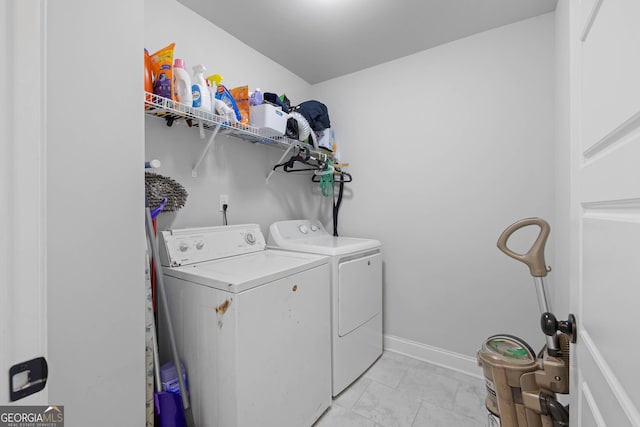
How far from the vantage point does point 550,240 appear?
186cm

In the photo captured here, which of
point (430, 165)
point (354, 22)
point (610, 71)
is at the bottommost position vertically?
point (610, 71)

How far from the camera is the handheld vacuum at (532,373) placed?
938 millimetres

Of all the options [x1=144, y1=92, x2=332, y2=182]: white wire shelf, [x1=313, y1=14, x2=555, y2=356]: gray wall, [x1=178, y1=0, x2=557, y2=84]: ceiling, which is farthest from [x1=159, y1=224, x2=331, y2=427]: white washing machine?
[x1=178, y1=0, x2=557, y2=84]: ceiling

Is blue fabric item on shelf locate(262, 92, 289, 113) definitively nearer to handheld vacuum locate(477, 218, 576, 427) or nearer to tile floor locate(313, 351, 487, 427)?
handheld vacuum locate(477, 218, 576, 427)

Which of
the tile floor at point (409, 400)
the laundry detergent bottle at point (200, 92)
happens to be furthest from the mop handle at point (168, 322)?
the tile floor at point (409, 400)

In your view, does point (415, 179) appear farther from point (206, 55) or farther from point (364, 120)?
point (206, 55)

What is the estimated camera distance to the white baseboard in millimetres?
2114

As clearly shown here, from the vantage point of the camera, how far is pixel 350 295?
1.95 m

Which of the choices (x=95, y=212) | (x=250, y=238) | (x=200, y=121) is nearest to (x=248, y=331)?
(x=95, y=212)

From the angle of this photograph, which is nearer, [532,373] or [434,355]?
[532,373]

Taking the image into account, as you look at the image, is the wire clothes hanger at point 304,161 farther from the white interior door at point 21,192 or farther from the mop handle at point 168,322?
the white interior door at point 21,192

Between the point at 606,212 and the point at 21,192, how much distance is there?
1174 mm

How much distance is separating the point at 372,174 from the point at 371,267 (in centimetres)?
89

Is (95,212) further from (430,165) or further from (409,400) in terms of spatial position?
(430,165)
